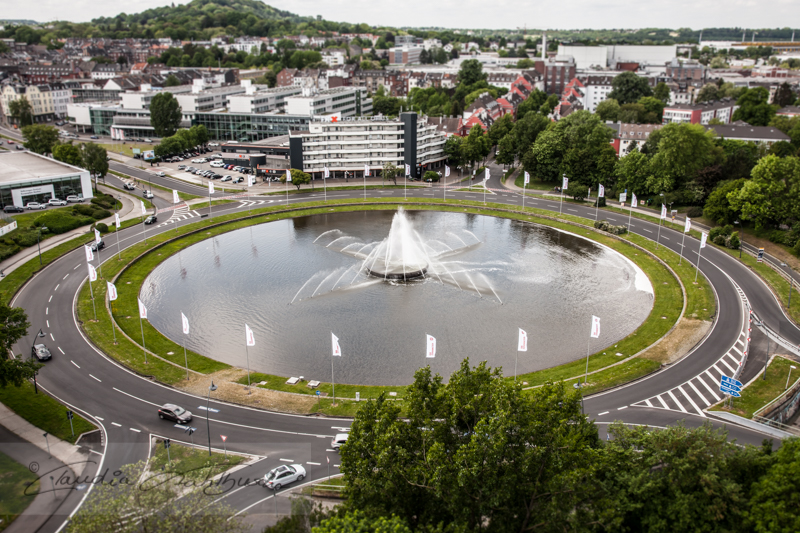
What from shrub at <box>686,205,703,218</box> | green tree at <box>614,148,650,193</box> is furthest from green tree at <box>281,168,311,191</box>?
shrub at <box>686,205,703,218</box>

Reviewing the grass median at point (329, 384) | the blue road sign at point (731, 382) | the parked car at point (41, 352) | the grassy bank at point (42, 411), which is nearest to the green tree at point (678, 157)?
the grass median at point (329, 384)

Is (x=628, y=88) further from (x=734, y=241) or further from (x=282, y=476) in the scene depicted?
(x=282, y=476)

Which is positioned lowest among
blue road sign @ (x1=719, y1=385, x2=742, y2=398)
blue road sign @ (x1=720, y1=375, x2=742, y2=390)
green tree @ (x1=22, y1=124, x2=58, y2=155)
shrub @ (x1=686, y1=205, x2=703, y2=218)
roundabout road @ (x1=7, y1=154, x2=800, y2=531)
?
roundabout road @ (x1=7, y1=154, x2=800, y2=531)

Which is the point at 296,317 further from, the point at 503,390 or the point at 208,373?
the point at 503,390

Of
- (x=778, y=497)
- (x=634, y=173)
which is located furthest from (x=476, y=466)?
(x=634, y=173)

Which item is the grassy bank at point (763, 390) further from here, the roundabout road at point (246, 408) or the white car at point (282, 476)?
the white car at point (282, 476)

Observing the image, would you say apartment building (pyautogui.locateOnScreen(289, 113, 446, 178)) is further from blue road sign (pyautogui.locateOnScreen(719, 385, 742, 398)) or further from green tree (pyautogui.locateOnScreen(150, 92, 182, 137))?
blue road sign (pyautogui.locateOnScreen(719, 385, 742, 398))

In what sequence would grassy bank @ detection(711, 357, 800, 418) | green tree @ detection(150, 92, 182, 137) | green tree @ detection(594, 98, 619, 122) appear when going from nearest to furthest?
grassy bank @ detection(711, 357, 800, 418), green tree @ detection(150, 92, 182, 137), green tree @ detection(594, 98, 619, 122)
